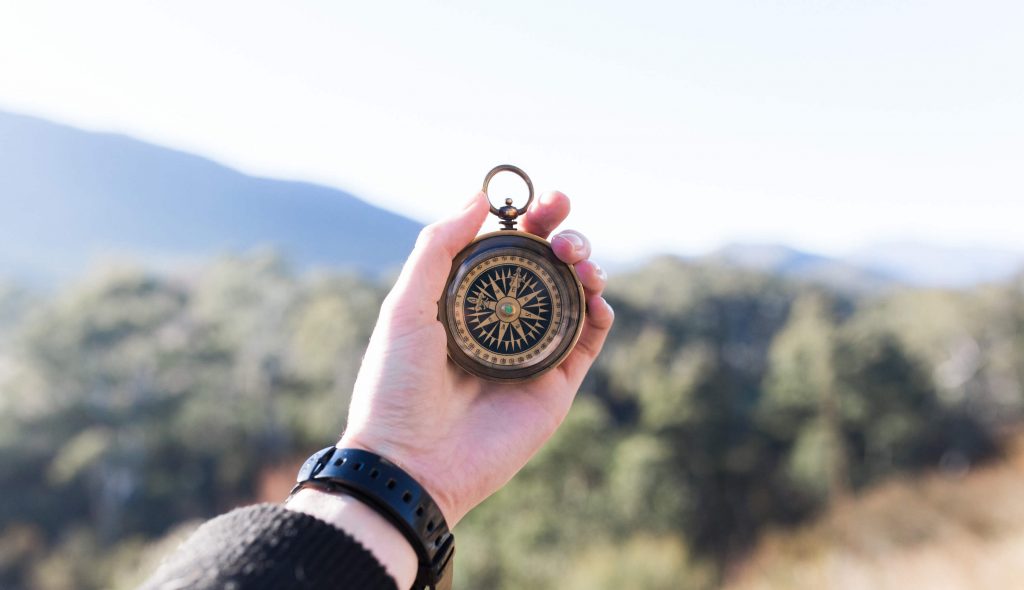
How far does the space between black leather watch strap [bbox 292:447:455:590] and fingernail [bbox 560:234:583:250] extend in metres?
1.19

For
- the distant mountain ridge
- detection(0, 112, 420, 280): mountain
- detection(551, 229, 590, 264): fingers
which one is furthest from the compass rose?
detection(0, 112, 420, 280): mountain

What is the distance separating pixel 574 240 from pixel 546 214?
21 cm

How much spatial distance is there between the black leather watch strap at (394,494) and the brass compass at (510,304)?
81 cm

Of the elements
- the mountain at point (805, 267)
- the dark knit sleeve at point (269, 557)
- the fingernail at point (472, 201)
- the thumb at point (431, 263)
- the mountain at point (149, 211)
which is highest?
the fingernail at point (472, 201)

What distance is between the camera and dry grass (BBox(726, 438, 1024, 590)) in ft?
30.1

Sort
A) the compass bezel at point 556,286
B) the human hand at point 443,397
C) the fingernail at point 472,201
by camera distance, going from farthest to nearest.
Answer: the compass bezel at point 556,286, the fingernail at point 472,201, the human hand at point 443,397

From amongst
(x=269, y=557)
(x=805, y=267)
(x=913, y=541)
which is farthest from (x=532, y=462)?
(x=805, y=267)

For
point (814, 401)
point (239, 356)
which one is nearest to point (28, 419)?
point (239, 356)

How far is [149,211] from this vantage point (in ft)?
120

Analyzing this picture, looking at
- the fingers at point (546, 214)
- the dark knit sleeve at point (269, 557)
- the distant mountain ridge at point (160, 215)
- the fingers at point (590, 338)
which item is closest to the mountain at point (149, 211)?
the distant mountain ridge at point (160, 215)

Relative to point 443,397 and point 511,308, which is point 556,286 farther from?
point 443,397

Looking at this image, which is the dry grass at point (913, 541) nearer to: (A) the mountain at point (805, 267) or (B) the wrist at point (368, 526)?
(B) the wrist at point (368, 526)

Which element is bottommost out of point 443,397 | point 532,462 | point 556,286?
point 532,462

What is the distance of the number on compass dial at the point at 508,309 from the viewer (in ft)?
9.32
